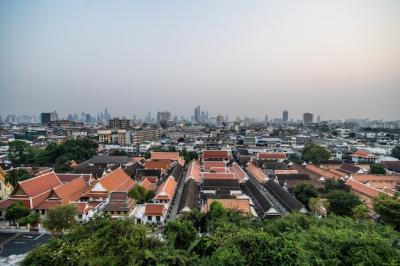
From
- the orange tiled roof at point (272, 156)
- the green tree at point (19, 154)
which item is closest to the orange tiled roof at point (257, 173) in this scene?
the orange tiled roof at point (272, 156)

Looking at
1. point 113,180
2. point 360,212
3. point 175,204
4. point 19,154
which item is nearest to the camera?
point 360,212

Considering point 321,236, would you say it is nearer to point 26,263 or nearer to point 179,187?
point 26,263

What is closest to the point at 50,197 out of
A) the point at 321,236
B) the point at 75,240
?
the point at 75,240

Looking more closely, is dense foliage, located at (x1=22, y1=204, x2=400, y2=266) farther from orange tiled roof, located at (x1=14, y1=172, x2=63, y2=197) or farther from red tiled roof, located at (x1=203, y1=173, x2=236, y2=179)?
red tiled roof, located at (x1=203, y1=173, x2=236, y2=179)

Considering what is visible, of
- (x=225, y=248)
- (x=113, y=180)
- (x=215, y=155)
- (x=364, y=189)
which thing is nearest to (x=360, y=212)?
(x=364, y=189)

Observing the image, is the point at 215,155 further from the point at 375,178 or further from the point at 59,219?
the point at 59,219
